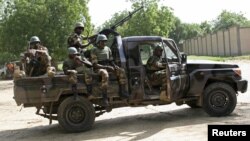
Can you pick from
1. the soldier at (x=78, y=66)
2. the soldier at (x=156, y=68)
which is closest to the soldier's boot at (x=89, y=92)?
the soldier at (x=78, y=66)

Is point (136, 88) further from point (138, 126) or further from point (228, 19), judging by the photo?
point (228, 19)

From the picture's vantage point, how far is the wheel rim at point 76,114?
939 cm

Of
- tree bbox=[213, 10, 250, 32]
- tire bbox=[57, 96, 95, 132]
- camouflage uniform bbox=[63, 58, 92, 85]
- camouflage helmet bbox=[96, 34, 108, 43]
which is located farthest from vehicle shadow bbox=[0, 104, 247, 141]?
tree bbox=[213, 10, 250, 32]

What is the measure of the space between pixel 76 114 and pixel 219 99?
10.9ft

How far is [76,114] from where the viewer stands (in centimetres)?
942

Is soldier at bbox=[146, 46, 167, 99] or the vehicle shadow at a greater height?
soldier at bbox=[146, 46, 167, 99]

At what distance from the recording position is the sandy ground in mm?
8555

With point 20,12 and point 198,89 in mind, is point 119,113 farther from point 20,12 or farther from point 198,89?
point 20,12

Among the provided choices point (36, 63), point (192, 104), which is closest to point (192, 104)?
point (192, 104)

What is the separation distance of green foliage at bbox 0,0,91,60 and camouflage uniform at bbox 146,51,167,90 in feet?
73.2

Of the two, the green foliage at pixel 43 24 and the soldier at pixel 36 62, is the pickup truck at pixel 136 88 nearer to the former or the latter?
the soldier at pixel 36 62

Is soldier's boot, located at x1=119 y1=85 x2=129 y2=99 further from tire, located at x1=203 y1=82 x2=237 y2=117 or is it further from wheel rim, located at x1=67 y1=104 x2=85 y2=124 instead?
tire, located at x1=203 y1=82 x2=237 y2=117

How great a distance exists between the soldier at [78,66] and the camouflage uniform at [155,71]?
4.56ft

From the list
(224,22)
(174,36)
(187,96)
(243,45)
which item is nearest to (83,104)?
(187,96)
